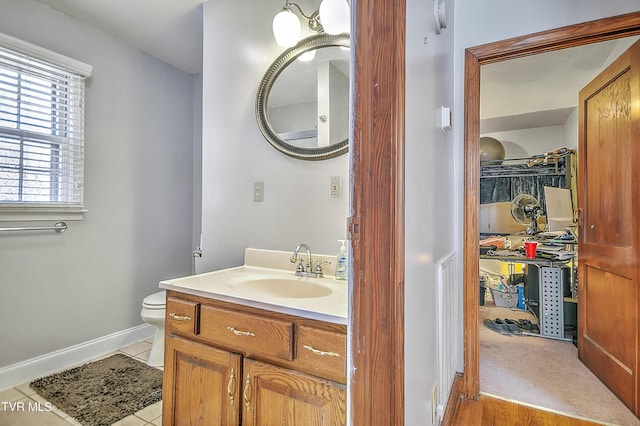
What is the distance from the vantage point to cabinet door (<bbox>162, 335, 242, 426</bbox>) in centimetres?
116

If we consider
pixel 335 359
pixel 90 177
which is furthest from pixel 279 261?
pixel 90 177

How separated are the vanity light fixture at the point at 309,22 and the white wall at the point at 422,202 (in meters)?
0.48

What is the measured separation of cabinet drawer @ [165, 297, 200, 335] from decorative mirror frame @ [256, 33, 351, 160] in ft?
2.98

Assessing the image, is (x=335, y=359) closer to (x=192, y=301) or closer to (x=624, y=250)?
(x=192, y=301)

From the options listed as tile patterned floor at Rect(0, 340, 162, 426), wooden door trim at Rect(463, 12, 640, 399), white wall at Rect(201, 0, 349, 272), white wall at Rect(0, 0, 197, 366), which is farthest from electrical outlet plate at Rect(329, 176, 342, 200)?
white wall at Rect(0, 0, 197, 366)

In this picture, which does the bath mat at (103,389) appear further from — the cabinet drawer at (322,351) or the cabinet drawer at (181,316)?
the cabinet drawer at (322,351)

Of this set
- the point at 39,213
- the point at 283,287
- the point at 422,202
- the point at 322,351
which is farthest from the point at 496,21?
the point at 39,213

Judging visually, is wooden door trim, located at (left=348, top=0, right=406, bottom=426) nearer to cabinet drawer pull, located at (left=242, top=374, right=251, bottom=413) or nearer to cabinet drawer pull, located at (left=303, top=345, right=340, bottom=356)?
cabinet drawer pull, located at (left=303, top=345, right=340, bottom=356)

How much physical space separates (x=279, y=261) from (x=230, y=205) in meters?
0.52

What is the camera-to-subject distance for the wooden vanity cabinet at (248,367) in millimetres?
993

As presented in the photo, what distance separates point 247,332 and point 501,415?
145 cm

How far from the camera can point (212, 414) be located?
120 cm

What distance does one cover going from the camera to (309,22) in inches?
66.3

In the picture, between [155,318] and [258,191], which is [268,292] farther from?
[155,318]
